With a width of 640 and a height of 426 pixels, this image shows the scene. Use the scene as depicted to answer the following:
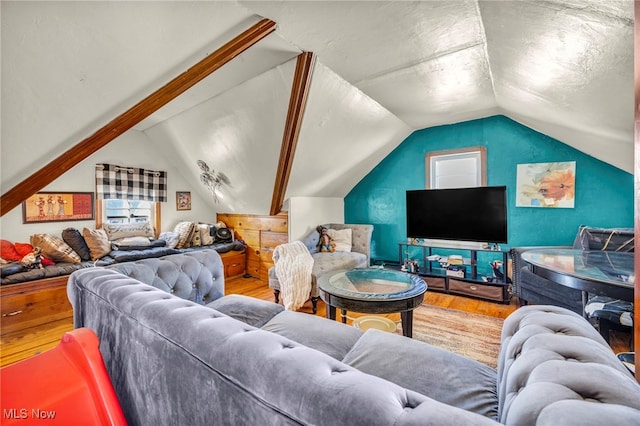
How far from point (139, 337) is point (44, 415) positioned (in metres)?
0.29

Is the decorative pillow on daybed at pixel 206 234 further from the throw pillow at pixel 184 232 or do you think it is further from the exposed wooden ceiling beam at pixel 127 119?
the exposed wooden ceiling beam at pixel 127 119

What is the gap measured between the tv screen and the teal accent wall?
1.55 ft

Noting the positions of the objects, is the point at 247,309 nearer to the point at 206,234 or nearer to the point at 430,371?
the point at 430,371

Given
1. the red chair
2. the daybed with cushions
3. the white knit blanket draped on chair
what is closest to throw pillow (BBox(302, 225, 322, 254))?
the white knit blanket draped on chair

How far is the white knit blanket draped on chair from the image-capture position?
2.82 m

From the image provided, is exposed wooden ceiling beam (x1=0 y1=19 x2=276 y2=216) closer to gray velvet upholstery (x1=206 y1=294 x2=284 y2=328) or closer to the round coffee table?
gray velvet upholstery (x1=206 y1=294 x2=284 y2=328)

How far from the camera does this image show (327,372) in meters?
0.60

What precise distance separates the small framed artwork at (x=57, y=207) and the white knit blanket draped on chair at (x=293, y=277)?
2.67 meters

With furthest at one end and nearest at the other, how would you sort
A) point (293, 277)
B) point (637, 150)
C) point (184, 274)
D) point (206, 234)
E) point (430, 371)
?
point (206, 234)
point (293, 277)
point (184, 274)
point (430, 371)
point (637, 150)

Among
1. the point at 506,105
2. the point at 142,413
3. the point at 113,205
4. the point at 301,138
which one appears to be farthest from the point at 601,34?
the point at 113,205

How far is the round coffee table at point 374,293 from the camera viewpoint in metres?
1.78

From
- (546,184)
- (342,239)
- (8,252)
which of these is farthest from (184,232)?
(546,184)

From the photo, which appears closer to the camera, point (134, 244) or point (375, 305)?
point (375, 305)

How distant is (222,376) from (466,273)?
3657 mm
